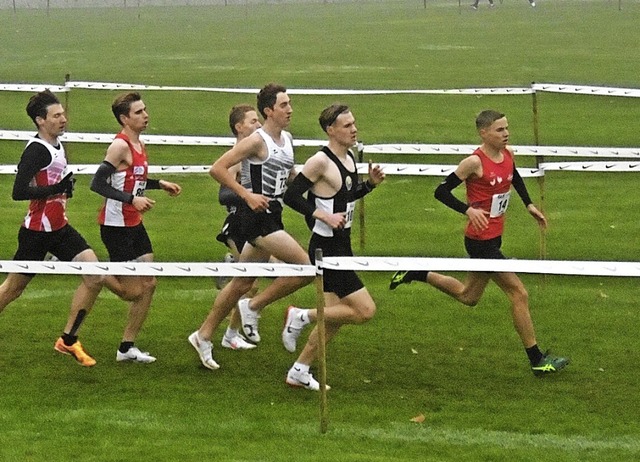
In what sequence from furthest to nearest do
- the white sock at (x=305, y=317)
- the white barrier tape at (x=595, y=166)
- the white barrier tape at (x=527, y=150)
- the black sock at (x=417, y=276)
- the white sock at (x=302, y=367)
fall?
1. the white barrier tape at (x=527, y=150)
2. the white barrier tape at (x=595, y=166)
3. the black sock at (x=417, y=276)
4. the white sock at (x=305, y=317)
5. the white sock at (x=302, y=367)

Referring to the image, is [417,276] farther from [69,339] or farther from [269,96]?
[69,339]

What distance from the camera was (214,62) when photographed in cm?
3522

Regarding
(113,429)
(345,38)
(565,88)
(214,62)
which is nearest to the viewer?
(113,429)

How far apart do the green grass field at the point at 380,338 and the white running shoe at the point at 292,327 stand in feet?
0.62

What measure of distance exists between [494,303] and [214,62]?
78.3 ft

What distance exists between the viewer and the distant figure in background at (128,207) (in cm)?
998

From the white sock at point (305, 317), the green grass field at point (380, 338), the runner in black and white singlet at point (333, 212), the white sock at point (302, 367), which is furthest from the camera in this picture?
the white sock at point (305, 317)

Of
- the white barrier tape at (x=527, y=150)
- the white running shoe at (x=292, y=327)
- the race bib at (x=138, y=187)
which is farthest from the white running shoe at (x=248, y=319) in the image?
the white barrier tape at (x=527, y=150)

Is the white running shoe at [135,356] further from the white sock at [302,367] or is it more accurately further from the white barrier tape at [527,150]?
the white barrier tape at [527,150]

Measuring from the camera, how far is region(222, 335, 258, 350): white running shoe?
1079 centimetres

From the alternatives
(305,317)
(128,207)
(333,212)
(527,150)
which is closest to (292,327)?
(305,317)

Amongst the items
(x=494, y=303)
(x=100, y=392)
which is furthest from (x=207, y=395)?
(x=494, y=303)

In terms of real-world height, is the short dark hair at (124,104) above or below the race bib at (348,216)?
above

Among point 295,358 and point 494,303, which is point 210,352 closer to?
point 295,358
